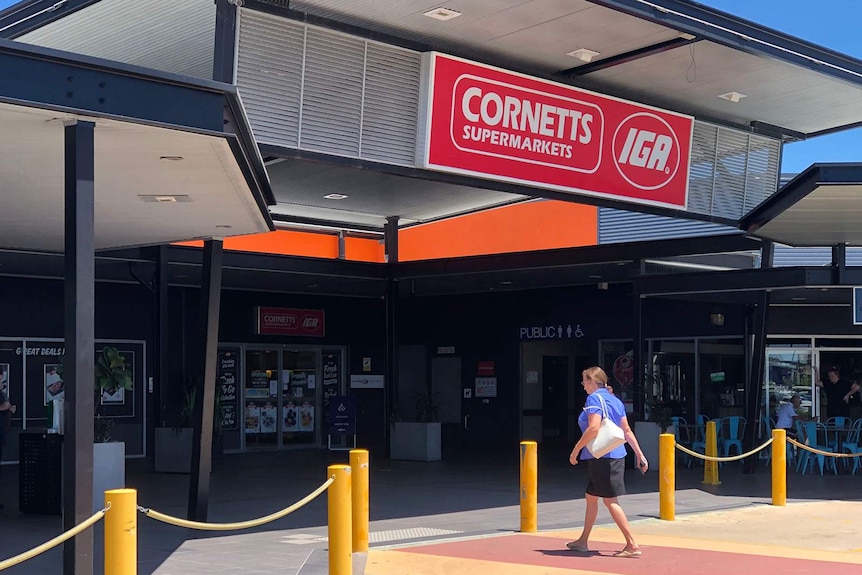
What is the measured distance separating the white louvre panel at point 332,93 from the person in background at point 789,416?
1140 cm

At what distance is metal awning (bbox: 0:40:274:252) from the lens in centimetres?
677

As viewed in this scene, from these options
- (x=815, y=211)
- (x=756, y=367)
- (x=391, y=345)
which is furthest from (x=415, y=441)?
(x=815, y=211)

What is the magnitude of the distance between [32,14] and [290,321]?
12.4m

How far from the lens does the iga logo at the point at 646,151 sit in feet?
45.0

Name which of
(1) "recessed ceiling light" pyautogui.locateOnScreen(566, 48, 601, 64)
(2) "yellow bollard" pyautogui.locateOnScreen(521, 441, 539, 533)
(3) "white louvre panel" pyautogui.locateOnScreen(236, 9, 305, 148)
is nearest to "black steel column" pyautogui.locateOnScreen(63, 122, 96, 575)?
(3) "white louvre panel" pyautogui.locateOnScreen(236, 9, 305, 148)

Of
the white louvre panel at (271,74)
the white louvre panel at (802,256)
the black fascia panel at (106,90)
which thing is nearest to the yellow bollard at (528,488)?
the white louvre panel at (271,74)

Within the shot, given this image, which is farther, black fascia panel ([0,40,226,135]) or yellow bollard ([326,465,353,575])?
yellow bollard ([326,465,353,575])

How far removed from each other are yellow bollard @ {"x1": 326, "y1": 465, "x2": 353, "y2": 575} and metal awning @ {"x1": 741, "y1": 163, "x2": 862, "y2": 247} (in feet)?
22.7

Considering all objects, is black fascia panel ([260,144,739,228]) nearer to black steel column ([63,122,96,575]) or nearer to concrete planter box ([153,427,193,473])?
black steel column ([63,122,96,575])

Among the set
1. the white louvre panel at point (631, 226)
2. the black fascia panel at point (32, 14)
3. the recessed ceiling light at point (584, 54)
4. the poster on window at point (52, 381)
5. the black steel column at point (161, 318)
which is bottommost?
the poster on window at point (52, 381)

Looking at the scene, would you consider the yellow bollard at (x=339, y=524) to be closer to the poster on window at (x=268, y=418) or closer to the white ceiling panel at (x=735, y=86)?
the white ceiling panel at (x=735, y=86)

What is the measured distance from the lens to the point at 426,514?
13.1 m

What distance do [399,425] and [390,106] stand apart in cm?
1080

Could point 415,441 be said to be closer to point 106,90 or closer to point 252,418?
point 252,418
